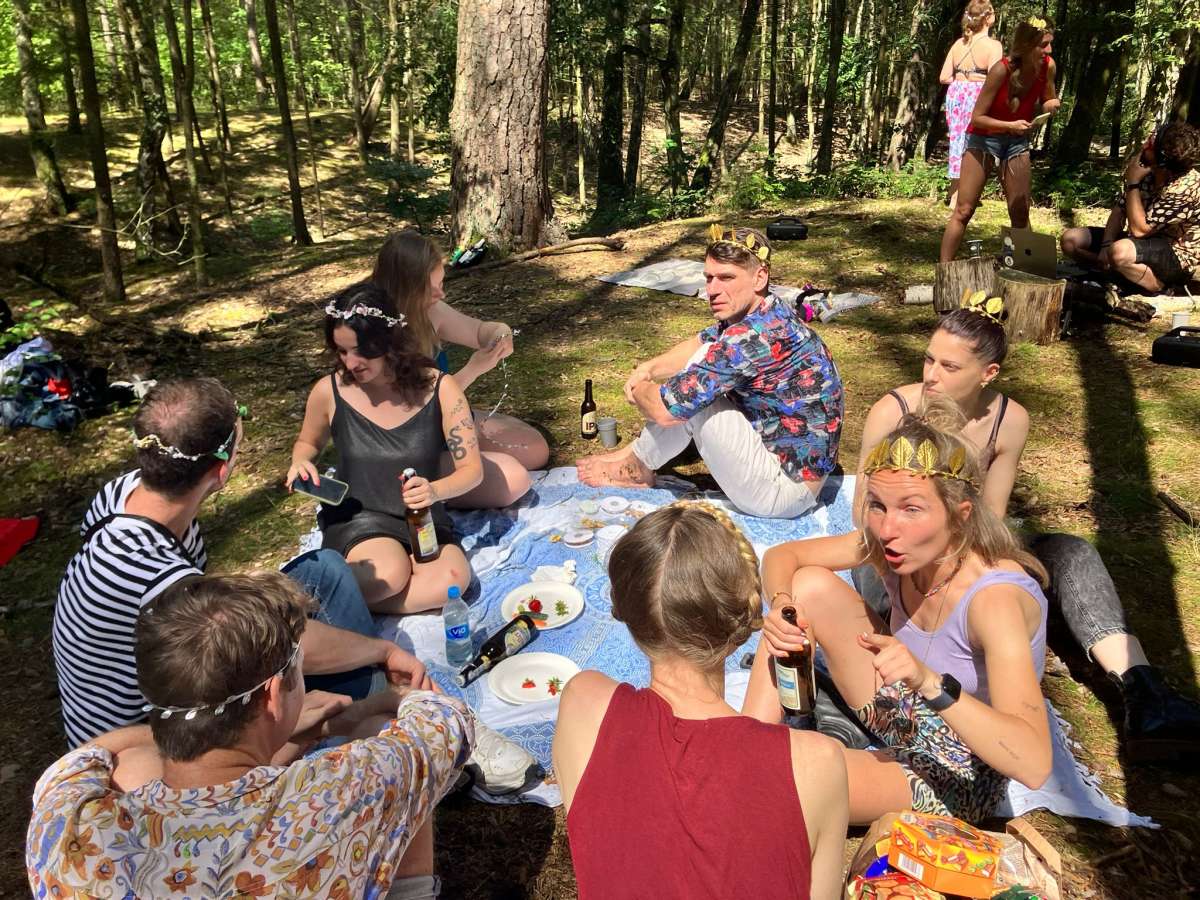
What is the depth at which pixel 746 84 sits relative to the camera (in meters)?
42.4

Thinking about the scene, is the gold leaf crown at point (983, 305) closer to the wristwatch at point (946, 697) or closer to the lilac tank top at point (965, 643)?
the lilac tank top at point (965, 643)

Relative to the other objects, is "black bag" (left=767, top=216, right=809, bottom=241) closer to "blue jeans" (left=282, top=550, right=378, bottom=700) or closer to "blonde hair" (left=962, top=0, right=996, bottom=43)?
"blonde hair" (left=962, top=0, right=996, bottom=43)

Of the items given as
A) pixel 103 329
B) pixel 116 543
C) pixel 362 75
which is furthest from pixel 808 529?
pixel 362 75

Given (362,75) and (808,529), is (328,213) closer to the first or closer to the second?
(362,75)

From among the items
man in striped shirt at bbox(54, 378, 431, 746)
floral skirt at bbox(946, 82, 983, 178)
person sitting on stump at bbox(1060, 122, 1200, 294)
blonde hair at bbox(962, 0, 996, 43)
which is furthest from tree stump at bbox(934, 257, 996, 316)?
man in striped shirt at bbox(54, 378, 431, 746)

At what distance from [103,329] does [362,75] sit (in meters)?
20.8

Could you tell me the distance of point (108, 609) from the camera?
264 cm

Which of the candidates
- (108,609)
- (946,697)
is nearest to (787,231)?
(946,697)

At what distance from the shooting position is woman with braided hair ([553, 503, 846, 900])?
1736mm

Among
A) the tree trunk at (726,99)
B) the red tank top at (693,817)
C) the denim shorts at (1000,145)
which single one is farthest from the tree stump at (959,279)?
the tree trunk at (726,99)

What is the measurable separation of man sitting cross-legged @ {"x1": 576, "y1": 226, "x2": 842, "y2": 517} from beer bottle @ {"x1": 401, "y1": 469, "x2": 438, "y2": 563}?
156cm

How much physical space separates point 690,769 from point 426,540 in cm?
276

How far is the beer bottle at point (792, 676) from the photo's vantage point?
2797mm

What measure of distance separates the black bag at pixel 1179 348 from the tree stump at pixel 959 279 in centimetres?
142
